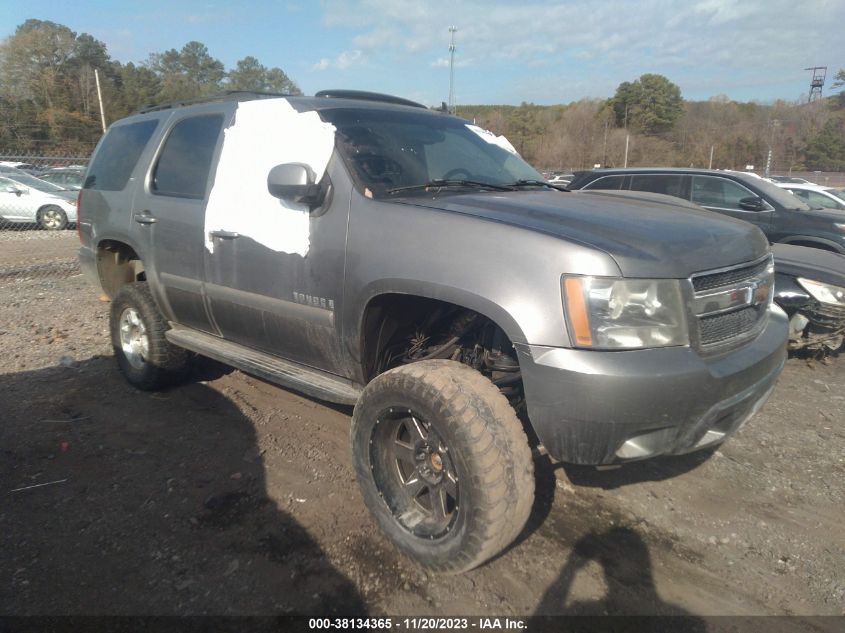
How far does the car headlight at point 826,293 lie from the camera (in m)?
4.82

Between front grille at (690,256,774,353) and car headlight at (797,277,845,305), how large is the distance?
2.66 metres

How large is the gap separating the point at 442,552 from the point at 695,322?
1.37 m

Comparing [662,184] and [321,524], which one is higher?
[662,184]

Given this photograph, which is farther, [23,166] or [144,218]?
[23,166]

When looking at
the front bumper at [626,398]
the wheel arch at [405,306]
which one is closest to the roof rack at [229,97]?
the wheel arch at [405,306]

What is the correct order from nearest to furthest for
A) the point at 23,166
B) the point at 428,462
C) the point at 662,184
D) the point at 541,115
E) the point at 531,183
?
1. the point at 428,462
2. the point at 531,183
3. the point at 662,184
4. the point at 23,166
5. the point at 541,115

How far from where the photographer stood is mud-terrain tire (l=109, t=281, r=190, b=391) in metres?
4.26

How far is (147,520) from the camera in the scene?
2906mm

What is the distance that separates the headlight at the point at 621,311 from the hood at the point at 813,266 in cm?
348

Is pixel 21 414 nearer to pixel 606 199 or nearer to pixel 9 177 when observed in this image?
pixel 606 199

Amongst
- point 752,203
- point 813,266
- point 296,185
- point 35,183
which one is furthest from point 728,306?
point 35,183

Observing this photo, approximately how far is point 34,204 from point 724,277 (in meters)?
17.6

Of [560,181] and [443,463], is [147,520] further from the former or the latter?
[560,181]

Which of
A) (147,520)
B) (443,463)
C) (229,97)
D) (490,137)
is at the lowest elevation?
(147,520)
